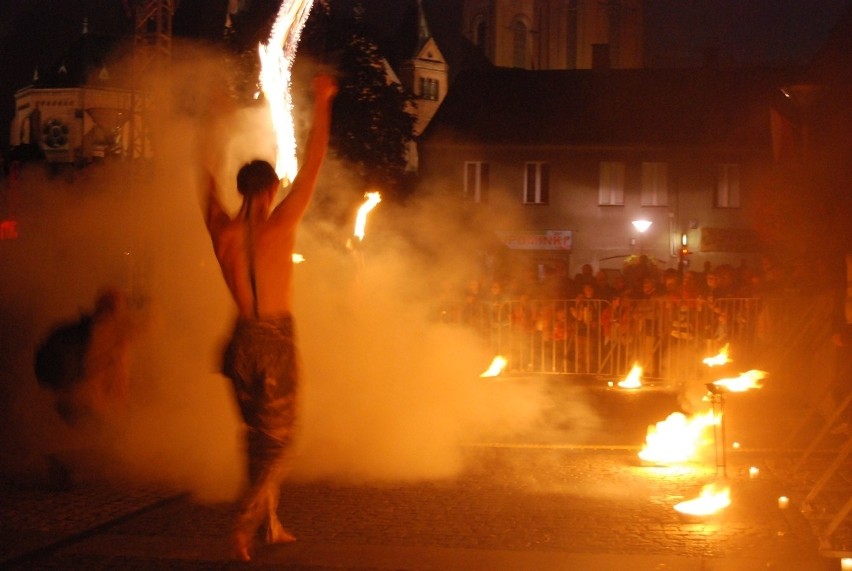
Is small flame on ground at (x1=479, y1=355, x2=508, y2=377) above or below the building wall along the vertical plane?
below

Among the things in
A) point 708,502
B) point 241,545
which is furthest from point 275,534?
point 708,502

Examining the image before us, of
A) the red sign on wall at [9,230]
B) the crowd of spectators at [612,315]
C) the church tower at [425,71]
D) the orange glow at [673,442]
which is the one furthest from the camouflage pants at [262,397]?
the church tower at [425,71]

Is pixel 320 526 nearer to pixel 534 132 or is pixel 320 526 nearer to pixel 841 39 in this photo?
pixel 841 39

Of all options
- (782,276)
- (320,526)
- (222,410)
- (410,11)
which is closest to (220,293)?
(222,410)

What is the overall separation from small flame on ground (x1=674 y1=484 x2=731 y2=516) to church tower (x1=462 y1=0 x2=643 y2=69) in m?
70.0

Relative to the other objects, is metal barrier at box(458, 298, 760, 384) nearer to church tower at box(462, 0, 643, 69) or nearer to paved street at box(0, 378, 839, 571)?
paved street at box(0, 378, 839, 571)

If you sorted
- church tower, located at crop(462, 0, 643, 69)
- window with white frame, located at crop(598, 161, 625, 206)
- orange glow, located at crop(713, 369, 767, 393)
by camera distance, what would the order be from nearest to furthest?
orange glow, located at crop(713, 369, 767, 393) < window with white frame, located at crop(598, 161, 625, 206) < church tower, located at crop(462, 0, 643, 69)

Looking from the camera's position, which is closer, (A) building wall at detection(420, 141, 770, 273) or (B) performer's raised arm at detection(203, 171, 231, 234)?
(B) performer's raised arm at detection(203, 171, 231, 234)

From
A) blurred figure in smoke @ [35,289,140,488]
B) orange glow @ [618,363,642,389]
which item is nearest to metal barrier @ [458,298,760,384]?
orange glow @ [618,363,642,389]

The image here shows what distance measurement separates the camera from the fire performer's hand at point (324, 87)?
510 centimetres

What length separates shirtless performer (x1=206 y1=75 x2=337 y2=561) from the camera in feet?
15.7

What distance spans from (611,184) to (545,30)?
140 feet

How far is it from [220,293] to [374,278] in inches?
57.8

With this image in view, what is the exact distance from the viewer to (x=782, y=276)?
34.5 ft
